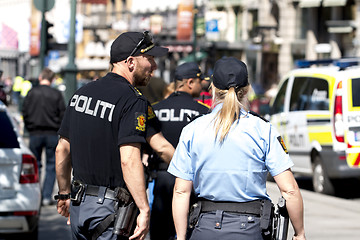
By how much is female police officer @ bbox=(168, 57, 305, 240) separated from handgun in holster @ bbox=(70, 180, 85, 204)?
0.67m

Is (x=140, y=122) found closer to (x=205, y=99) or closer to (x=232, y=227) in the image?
(x=232, y=227)

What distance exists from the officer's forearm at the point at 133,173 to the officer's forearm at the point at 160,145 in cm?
37

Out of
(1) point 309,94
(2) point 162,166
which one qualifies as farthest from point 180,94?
(1) point 309,94

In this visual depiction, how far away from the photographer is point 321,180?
42.9 ft

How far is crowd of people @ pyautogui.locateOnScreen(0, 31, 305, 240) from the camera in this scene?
4.31 metres

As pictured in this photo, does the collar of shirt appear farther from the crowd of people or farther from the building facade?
the building facade

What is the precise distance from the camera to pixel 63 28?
26812 mm

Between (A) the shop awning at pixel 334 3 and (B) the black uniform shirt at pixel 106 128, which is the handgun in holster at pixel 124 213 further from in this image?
(A) the shop awning at pixel 334 3

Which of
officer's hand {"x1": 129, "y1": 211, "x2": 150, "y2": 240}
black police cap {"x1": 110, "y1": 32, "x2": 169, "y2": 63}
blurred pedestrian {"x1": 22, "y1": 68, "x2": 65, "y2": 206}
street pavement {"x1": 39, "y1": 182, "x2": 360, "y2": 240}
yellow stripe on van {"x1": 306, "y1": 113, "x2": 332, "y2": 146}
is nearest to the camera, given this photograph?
officer's hand {"x1": 129, "y1": 211, "x2": 150, "y2": 240}

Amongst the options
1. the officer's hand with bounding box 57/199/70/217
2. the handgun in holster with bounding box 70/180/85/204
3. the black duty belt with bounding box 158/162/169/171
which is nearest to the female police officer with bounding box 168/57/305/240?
the handgun in holster with bounding box 70/180/85/204

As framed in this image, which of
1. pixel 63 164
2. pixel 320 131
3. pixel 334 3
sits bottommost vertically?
pixel 320 131

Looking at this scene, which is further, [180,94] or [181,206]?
[180,94]

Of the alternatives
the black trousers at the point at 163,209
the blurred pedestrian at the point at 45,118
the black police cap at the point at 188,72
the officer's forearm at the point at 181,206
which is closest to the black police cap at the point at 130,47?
the officer's forearm at the point at 181,206

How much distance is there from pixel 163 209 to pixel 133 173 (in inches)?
83.5
